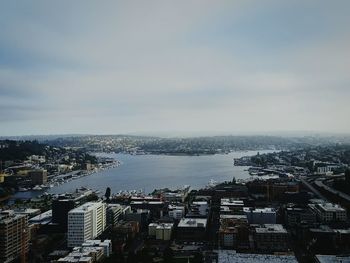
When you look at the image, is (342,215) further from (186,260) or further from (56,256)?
(56,256)

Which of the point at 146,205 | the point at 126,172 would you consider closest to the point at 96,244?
the point at 146,205

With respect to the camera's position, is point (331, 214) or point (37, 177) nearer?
point (331, 214)

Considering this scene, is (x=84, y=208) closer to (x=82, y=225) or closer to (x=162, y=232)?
(x=82, y=225)

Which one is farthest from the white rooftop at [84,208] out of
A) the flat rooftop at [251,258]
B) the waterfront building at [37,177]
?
the waterfront building at [37,177]

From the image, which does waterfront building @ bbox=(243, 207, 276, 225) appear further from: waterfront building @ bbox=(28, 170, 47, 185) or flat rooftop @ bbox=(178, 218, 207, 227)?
waterfront building @ bbox=(28, 170, 47, 185)

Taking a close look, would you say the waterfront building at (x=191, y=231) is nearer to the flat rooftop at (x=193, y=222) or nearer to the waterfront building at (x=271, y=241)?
the flat rooftop at (x=193, y=222)

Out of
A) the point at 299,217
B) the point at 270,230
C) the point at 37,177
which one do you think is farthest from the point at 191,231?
the point at 37,177

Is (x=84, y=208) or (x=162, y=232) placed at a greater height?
(x=84, y=208)

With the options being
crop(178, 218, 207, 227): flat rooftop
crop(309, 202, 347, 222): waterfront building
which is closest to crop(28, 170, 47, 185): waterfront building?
crop(178, 218, 207, 227): flat rooftop
